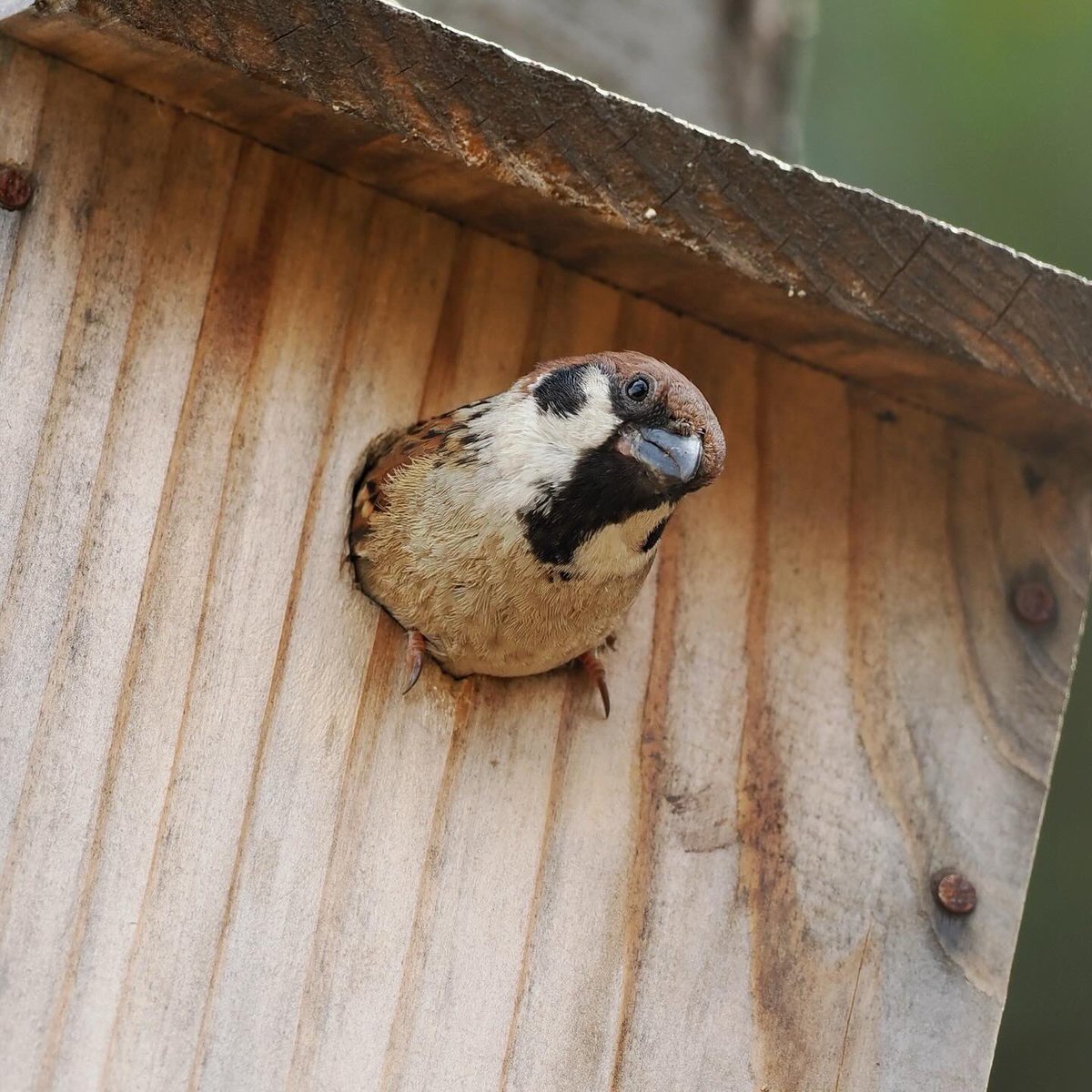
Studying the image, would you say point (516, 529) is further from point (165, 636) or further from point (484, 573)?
point (165, 636)

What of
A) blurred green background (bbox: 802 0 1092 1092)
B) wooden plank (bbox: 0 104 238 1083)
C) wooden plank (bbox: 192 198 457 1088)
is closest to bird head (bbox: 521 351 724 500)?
wooden plank (bbox: 192 198 457 1088)

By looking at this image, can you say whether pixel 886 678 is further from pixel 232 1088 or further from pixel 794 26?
pixel 794 26

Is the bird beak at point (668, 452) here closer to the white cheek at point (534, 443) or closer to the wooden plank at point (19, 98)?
the white cheek at point (534, 443)

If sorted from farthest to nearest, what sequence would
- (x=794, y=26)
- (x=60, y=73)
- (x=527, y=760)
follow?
(x=794, y=26) < (x=527, y=760) < (x=60, y=73)

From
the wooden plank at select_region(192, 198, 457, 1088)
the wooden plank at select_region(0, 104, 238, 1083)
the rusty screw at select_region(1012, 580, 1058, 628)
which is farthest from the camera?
the rusty screw at select_region(1012, 580, 1058, 628)

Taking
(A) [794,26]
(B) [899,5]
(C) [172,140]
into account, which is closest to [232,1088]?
(C) [172,140]

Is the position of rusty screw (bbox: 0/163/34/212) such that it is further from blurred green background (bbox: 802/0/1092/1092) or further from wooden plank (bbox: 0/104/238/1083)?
blurred green background (bbox: 802/0/1092/1092)
